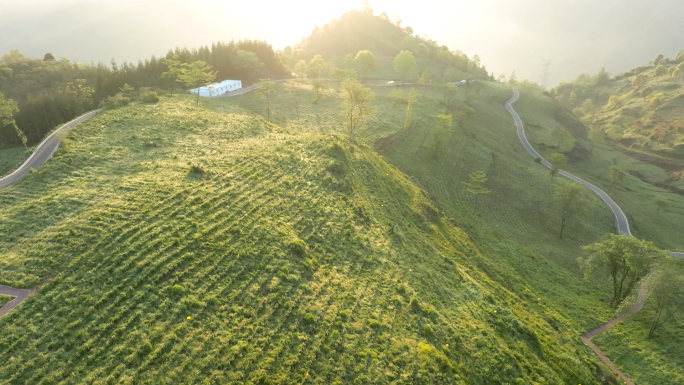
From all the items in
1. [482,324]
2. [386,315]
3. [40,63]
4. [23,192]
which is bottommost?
[482,324]

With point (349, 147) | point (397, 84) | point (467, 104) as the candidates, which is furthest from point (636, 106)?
point (349, 147)

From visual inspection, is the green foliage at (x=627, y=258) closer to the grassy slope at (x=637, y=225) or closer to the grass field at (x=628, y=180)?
the grassy slope at (x=637, y=225)

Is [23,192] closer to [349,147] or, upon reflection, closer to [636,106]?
[349,147]

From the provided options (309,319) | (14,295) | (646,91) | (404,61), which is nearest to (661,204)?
(404,61)

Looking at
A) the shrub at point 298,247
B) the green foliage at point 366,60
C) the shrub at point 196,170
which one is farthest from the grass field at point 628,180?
the shrub at point 196,170

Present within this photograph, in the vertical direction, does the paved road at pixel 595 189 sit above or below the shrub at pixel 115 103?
below
